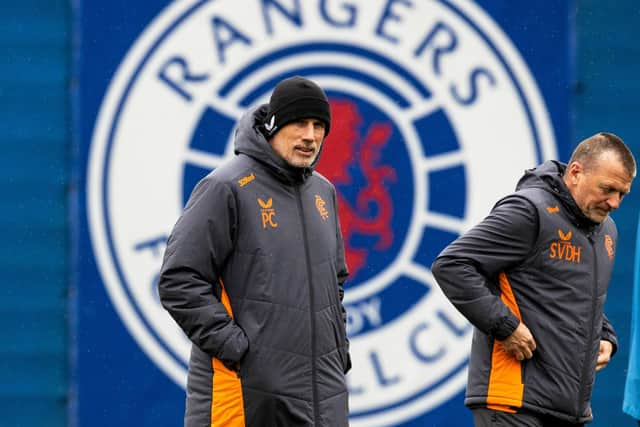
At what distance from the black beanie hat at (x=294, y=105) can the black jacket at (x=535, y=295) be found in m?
0.63

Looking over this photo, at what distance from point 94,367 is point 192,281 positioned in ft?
5.89

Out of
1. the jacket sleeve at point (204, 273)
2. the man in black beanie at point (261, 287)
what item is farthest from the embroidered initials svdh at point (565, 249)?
the jacket sleeve at point (204, 273)

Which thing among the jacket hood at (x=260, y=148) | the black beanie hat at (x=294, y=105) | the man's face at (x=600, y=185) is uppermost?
the black beanie hat at (x=294, y=105)

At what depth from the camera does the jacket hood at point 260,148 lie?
13.0 feet

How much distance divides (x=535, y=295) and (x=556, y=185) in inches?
14.2

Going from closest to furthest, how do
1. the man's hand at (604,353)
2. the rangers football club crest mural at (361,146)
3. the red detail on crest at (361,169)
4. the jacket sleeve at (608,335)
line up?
the man's hand at (604,353)
the jacket sleeve at (608,335)
the rangers football club crest mural at (361,146)
the red detail on crest at (361,169)

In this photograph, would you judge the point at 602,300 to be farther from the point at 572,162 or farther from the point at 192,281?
the point at 192,281

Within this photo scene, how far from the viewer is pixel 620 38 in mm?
5688

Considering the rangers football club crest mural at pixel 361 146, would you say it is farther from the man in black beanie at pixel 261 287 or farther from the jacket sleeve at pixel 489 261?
the man in black beanie at pixel 261 287

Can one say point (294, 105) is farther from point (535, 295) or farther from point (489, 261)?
point (535, 295)

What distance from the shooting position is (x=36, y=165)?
18.1ft

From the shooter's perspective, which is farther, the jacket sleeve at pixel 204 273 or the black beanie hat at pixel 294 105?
the black beanie hat at pixel 294 105

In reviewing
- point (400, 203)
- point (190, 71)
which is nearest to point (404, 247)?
point (400, 203)

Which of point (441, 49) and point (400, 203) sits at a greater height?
point (441, 49)
